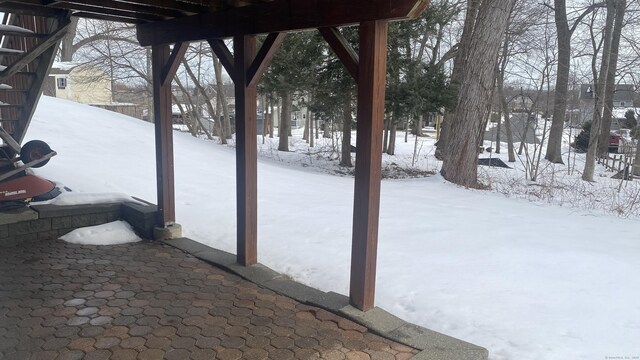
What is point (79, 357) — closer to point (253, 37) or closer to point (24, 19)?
point (253, 37)

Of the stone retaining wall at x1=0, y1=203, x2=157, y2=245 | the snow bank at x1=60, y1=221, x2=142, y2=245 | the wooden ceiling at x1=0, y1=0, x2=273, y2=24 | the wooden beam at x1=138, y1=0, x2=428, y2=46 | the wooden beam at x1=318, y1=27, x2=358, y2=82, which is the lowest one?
the snow bank at x1=60, y1=221, x2=142, y2=245

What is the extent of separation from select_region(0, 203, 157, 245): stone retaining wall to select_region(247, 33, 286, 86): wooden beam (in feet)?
6.94

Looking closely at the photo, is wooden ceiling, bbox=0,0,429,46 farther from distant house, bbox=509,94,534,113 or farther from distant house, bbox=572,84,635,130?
distant house, bbox=572,84,635,130

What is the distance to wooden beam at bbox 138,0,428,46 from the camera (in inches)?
105

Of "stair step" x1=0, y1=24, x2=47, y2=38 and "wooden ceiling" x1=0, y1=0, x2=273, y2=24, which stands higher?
"wooden ceiling" x1=0, y1=0, x2=273, y2=24

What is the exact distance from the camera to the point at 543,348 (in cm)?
286

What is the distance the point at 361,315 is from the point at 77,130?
30.3 ft

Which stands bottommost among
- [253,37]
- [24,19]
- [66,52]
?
[253,37]

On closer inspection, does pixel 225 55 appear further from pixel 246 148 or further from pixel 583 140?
pixel 583 140

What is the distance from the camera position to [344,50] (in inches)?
118

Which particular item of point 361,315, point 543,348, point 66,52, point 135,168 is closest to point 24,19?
point 135,168

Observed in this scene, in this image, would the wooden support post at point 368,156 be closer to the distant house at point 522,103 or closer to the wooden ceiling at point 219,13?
the wooden ceiling at point 219,13

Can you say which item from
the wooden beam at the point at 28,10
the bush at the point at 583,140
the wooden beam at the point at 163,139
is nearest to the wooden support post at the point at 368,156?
the wooden beam at the point at 163,139

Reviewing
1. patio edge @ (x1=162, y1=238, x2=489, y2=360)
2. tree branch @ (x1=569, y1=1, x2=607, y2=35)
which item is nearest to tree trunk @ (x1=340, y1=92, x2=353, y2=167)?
patio edge @ (x1=162, y1=238, x2=489, y2=360)
